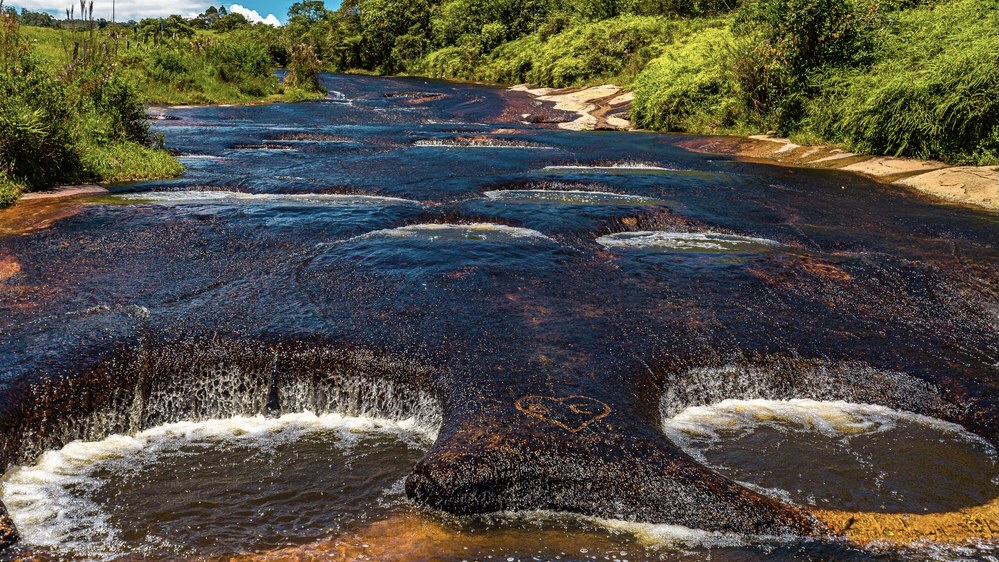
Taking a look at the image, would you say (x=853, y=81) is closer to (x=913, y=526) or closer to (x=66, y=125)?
(x=913, y=526)

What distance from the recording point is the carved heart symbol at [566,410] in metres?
6.22

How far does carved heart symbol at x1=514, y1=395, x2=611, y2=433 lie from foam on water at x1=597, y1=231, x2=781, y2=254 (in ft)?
17.5

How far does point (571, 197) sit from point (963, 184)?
27.4 ft

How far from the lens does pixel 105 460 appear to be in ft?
21.3

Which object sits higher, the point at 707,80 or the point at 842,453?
the point at 707,80

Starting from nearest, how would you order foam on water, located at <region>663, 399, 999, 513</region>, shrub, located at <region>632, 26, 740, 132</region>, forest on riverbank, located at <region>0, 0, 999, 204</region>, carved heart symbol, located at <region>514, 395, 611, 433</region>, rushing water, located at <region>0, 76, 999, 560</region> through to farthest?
1. rushing water, located at <region>0, 76, 999, 560</region>
2. foam on water, located at <region>663, 399, 999, 513</region>
3. carved heart symbol, located at <region>514, 395, 611, 433</region>
4. forest on riverbank, located at <region>0, 0, 999, 204</region>
5. shrub, located at <region>632, 26, 740, 132</region>

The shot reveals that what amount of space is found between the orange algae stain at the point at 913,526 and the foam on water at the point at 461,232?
6927mm

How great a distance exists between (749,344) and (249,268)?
6649 millimetres

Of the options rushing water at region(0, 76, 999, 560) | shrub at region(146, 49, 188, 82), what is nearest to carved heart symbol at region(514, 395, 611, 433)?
rushing water at region(0, 76, 999, 560)

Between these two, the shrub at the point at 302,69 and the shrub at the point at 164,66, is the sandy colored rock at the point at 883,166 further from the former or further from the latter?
the shrub at the point at 302,69

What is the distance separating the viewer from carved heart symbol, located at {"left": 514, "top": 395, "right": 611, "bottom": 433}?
6.22 meters

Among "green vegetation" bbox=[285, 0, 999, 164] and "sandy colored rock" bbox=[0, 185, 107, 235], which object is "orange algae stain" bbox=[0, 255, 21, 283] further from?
"green vegetation" bbox=[285, 0, 999, 164]

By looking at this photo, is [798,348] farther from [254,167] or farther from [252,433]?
[254,167]

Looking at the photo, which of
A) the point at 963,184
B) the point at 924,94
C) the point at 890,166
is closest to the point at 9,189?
the point at 963,184
